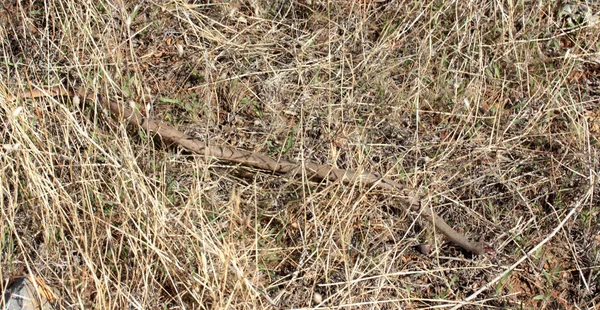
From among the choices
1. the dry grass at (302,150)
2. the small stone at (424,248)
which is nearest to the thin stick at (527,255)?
the dry grass at (302,150)

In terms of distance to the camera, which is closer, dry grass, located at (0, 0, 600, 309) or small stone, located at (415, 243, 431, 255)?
dry grass, located at (0, 0, 600, 309)

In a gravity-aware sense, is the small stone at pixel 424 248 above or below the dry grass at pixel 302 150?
below

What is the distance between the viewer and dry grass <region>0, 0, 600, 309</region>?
7.76ft

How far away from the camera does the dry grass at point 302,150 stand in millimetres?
2365

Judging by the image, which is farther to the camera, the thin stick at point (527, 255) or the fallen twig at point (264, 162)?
the fallen twig at point (264, 162)

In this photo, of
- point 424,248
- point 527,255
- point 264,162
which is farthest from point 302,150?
point 527,255

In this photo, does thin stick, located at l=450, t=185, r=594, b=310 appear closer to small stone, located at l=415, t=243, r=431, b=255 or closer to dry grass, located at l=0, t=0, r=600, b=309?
dry grass, located at l=0, t=0, r=600, b=309

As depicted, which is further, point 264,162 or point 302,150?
point 264,162

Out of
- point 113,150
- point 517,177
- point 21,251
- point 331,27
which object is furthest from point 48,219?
point 517,177

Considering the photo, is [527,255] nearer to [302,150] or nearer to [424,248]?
[424,248]

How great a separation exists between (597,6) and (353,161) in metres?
1.31

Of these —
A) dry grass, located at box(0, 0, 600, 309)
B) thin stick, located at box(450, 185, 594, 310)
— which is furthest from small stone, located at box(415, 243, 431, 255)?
thin stick, located at box(450, 185, 594, 310)

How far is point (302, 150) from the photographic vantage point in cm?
244

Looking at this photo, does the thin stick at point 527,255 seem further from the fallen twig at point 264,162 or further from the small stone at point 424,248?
the small stone at point 424,248
